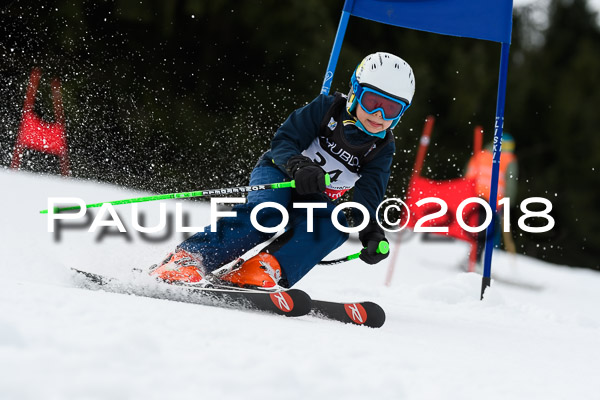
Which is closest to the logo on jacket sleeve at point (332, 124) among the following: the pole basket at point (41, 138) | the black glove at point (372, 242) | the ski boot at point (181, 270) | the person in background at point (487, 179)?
the black glove at point (372, 242)

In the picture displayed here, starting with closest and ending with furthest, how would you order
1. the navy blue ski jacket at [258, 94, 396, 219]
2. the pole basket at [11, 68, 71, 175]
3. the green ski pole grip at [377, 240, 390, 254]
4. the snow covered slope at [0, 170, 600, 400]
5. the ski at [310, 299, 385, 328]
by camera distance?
the snow covered slope at [0, 170, 600, 400] → the ski at [310, 299, 385, 328] → the green ski pole grip at [377, 240, 390, 254] → the navy blue ski jacket at [258, 94, 396, 219] → the pole basket at [11, 68, 71, 175]

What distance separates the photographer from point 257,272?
330 centimetres

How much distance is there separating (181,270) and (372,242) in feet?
3.17

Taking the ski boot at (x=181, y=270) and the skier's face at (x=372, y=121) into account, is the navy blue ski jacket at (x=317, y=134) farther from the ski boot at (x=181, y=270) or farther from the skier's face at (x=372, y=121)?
the ski boot at (x=181, y=270)

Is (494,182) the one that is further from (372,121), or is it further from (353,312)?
(353,312)

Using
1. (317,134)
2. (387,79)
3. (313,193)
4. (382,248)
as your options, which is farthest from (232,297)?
(387,79)

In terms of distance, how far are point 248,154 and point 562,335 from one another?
7.69 metres

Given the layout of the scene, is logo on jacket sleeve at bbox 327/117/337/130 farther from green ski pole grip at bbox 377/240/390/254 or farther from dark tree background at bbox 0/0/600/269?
dark tree background at bbox 0/0/600/269

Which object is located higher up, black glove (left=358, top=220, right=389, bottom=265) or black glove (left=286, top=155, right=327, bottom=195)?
black glove (left=286, top=155, right=327, bottom=195)

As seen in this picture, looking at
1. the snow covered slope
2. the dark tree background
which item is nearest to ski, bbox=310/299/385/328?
the snow covered slope

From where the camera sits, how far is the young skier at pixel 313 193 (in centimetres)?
333

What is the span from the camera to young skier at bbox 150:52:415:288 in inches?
131

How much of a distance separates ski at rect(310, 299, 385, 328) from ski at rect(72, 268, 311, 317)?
0.72ft

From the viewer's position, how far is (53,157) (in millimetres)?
9039
